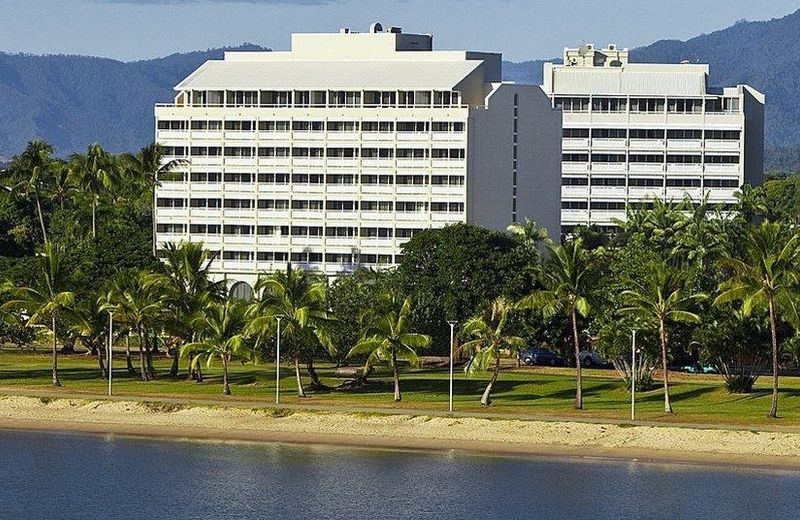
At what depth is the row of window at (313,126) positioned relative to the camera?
192 m

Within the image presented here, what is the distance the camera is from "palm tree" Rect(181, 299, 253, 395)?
118500 millimetres

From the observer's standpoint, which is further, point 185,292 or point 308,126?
point 308,126

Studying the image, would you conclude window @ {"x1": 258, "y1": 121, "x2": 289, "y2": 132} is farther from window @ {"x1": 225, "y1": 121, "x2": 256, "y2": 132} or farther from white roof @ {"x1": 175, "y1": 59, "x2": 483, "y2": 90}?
white roof @ {"x1": 175, "y1": 59, "x2": 483, "y2": 90}

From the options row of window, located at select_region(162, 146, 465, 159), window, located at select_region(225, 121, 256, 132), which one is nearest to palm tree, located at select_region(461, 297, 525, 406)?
row of window, located at select_region(162, 146, 465, 159)

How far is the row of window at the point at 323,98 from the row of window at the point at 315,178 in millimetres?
7957

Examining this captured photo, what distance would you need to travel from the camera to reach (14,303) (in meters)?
126

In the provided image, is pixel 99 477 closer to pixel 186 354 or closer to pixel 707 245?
pixel 186 354

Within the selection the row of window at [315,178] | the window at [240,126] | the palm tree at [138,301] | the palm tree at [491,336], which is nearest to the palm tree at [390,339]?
the palm tree at [491,336]

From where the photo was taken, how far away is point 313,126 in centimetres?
19612

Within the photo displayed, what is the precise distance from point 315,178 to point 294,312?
80.7 metres

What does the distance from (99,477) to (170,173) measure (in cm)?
10074

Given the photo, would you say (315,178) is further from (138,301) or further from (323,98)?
(138,301)

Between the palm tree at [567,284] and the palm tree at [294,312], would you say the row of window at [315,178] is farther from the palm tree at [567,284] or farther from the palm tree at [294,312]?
the palm tree at [567,284]

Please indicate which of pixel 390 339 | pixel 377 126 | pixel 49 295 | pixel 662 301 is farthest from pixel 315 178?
pixel 662 301
